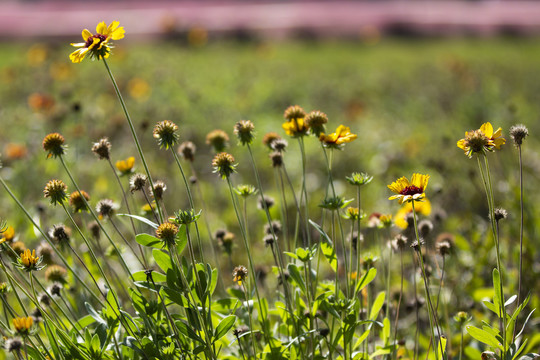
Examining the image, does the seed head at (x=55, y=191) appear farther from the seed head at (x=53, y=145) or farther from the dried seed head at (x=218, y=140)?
the dried seed head at (x=218, y=140)

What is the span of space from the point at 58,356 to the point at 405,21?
945cm

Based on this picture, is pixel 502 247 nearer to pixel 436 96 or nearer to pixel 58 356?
pixel 58 356

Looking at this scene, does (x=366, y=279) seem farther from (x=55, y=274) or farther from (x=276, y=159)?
(x=55, y=274)

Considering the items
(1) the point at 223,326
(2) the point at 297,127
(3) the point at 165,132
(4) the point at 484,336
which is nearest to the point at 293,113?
(2) the point at 297,127

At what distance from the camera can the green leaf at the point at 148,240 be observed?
1.21 m

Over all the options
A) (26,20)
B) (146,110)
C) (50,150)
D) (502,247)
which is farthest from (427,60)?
(26,20)

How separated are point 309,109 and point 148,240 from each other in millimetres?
3462

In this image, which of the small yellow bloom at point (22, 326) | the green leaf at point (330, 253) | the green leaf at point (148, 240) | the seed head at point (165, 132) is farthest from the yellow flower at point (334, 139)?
the small yellow bloom at point (22, 326)

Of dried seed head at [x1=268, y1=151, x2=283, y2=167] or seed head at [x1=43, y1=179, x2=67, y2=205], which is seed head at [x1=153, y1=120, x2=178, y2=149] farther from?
dried seed head at [x1=268, y1=151, x2=283, y2=167]

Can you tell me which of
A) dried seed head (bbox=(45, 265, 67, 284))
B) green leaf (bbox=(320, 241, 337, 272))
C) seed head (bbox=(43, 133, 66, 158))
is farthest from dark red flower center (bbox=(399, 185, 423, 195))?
dried seed head (bbox=(45, 265, 67, 284))

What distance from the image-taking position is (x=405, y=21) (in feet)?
32.0

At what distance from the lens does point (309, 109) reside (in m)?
4.56

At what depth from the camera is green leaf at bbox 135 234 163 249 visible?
3.95 ft

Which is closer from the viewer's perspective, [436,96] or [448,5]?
[436,96]
